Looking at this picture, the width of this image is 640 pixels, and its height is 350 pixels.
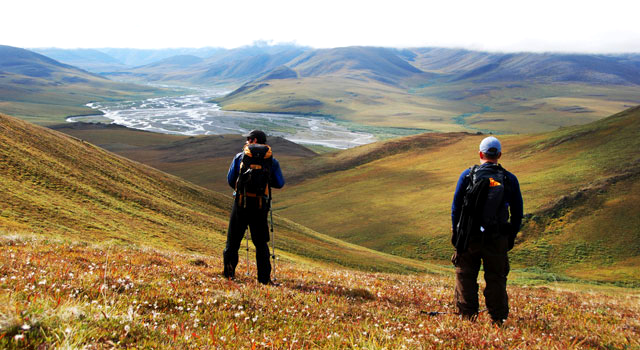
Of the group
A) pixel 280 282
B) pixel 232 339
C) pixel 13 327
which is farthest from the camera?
pixel 280 282

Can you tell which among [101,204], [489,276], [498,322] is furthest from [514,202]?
[101,204]

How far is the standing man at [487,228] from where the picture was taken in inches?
325

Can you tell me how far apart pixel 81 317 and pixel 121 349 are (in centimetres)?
84

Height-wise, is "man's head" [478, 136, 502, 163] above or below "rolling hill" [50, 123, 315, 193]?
above

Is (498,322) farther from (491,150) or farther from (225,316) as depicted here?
(225,316)

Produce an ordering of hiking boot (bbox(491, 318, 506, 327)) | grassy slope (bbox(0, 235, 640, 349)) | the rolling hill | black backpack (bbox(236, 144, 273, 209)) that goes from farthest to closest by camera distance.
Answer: the rolling hill, black backpack (bbox(236, 144, 273, 209)), hiking boot (bbox(491, 318, 506, 327)), grassy slope (bbox(0, 235, 640, 349))

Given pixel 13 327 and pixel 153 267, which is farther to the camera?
pixel 153 267

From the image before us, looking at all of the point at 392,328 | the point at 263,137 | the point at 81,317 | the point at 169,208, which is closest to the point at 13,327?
the point at 81,317

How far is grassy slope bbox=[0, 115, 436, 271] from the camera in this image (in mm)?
20703

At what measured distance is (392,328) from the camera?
635cm

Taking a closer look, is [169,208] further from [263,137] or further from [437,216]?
[437,216]

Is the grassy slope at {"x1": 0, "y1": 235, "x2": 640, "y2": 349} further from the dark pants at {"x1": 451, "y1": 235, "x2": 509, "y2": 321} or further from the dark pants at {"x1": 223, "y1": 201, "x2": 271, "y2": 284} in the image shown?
the dark pants at {"x1": 223, "y1": 201, "x2": 271, "y2": 284}

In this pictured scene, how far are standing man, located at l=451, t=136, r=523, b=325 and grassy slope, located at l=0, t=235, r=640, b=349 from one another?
0.50 metres

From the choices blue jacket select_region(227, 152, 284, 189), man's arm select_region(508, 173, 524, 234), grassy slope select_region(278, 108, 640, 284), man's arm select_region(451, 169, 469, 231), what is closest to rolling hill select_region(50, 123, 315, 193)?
grassy slope select_region(278, 108, 640, 284)
